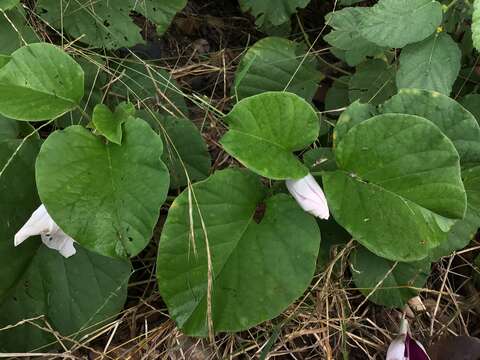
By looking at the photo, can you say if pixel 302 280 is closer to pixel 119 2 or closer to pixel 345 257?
pixel 345 257

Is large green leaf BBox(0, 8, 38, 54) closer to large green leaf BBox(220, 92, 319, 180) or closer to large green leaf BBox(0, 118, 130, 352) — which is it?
large green leaf BBox(0, 118, 130, 352)

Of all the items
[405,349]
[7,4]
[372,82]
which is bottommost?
[405,349]

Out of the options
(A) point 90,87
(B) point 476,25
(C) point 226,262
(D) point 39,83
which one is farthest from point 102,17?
(B) point 476,25

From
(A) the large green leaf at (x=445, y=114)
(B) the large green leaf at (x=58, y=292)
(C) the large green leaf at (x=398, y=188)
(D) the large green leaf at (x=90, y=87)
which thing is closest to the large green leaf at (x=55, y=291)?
(B) the large green leaf at (x=58, y=292)

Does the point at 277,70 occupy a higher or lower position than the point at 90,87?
lower

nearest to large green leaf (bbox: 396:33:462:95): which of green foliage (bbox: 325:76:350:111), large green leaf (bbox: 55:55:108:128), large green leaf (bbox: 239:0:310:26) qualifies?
green foliage (bbox: 325:76:350:111)

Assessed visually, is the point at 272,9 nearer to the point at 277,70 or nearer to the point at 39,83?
the point at 277,70

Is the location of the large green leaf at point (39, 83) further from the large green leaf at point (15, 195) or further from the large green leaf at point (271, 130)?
the large green leaf at point (271, 130)
